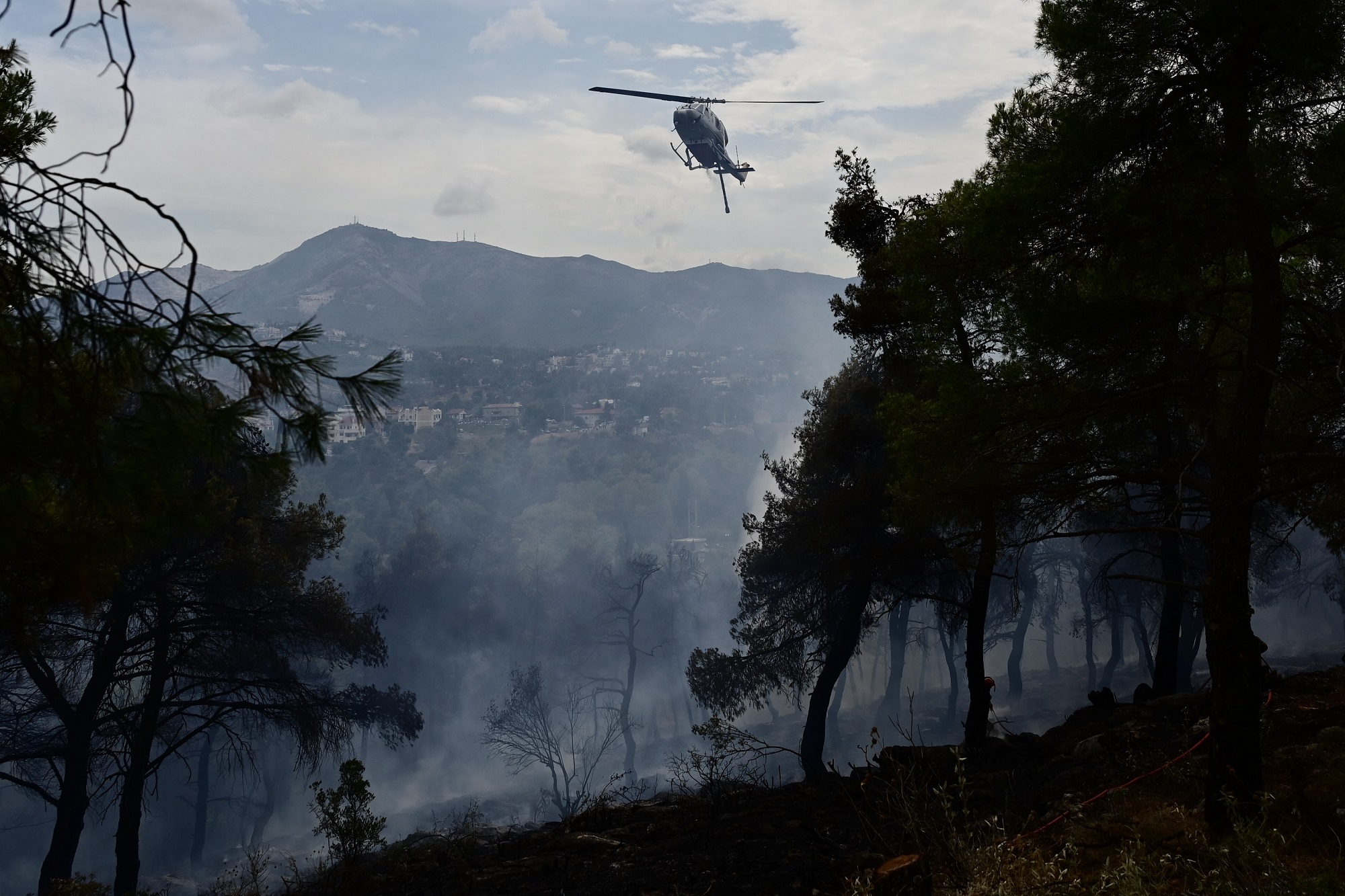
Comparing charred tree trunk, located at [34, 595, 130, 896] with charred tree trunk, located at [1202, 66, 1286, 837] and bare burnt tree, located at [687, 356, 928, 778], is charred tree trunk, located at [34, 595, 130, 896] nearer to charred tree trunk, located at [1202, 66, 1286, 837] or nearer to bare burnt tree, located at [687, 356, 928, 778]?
bare burnt tree, located at [687, 356, 928, 778]

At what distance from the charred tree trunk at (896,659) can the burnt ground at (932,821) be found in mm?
24236

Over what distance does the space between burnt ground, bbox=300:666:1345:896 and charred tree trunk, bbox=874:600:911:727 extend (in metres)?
24.2

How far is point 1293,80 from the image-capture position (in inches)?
217

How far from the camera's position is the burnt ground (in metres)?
4.95

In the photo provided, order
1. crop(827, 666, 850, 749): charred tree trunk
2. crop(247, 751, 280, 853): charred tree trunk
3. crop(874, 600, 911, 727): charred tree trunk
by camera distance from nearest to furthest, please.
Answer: crop(874, 600, 911, 727): charred tree trunk
crop(247, 751, 280, 853): charred tree trunk
crop(827, 666, 850, 749): charred tree trunk

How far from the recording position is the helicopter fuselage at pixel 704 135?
45.8 metres

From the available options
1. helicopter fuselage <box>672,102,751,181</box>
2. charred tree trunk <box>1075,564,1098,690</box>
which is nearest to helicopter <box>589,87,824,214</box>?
helicopter fuselage <box>672,102,751,181</box>

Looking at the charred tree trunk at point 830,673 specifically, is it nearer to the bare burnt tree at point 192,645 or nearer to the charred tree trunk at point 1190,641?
the bare burnt tree at point 192,645

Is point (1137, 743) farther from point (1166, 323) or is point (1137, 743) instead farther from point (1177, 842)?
point (1166, 323)

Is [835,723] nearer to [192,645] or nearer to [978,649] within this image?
[978,649]

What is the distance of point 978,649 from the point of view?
414 inches

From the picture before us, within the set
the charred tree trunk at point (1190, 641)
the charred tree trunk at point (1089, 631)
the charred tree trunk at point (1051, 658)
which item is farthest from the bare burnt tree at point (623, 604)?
the charred tree trunk at point (1190, 641)

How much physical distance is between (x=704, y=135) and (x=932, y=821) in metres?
45.4

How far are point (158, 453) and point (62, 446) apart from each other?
1.26 feet
